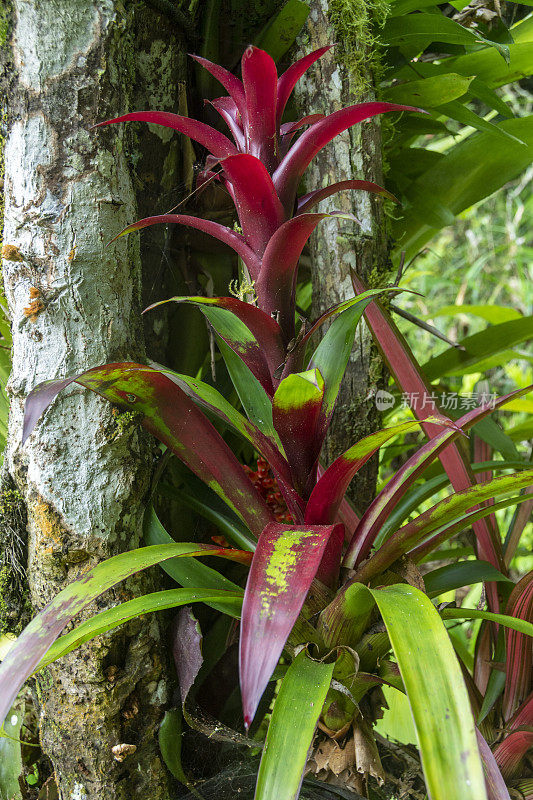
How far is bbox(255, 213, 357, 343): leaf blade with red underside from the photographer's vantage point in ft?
2.00

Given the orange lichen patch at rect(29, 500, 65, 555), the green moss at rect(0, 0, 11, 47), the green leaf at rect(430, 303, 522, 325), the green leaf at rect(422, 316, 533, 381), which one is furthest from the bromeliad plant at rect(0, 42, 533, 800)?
the green leaf at rect(430, 303, 522, 325)

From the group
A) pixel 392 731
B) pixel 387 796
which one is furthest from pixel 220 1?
pixel 392 731

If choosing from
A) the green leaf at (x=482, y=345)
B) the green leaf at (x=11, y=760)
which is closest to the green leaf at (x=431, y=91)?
the green leaf at (x=482, y=345)

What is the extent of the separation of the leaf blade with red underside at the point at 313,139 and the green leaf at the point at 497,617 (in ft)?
1.66

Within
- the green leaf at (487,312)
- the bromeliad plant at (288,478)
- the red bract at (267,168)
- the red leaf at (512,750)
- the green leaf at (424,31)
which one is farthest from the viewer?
the green leaf at (487,312)

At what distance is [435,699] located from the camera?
43 centimetres

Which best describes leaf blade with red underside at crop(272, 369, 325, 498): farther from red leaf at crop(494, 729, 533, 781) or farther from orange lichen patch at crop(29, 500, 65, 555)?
red leaf at crop(494, 729, 533, 781)

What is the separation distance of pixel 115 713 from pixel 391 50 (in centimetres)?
106

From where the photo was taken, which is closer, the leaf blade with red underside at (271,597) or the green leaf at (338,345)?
the leaf blade with red underside at (271,597)

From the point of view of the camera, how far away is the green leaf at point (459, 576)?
776mm

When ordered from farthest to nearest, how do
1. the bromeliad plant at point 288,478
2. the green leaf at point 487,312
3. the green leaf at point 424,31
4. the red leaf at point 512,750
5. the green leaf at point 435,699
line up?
1. the green leaf at point 487,312
2. the green leaf at point 424,31
3. the red leaf at point 512,750
4. the bromeliad plant at point 288,478
5. the green leaf at point 435,699

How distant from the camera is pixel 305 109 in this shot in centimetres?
84

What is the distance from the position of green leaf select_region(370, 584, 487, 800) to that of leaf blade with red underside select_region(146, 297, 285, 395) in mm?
280

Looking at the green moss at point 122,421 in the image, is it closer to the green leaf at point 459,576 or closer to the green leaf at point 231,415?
the green leaf at point 231,415
